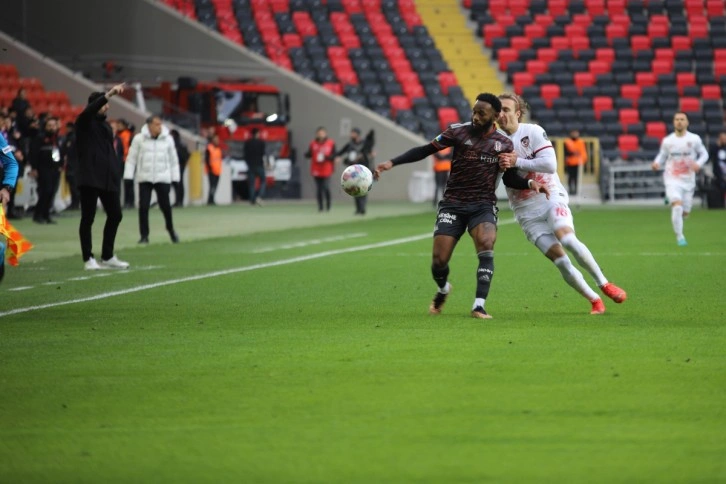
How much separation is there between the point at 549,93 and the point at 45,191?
22.5m

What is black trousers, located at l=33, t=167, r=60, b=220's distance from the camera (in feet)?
93.6

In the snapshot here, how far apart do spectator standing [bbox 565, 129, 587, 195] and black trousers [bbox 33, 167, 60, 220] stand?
57.1 ft

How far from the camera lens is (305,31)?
49.2m

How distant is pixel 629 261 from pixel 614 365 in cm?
977

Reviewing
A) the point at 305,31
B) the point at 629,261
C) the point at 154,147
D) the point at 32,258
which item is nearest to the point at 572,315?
the point at 629,261

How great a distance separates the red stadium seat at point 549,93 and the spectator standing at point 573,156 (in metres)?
5.02

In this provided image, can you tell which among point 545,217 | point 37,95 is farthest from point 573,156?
point 545,217

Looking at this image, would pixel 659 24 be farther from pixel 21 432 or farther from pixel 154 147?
pixel 21 432

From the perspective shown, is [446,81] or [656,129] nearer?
[656,129]

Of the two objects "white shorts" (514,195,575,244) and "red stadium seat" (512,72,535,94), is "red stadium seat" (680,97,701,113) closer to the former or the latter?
"red stadium seat" (512,72,535,94)

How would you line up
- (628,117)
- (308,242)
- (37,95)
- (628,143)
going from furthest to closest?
(628,117), (628,143), (37,95), (308,242)

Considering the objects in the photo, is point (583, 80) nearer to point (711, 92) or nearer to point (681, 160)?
point (711, 92)

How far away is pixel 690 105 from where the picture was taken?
47.0 metres

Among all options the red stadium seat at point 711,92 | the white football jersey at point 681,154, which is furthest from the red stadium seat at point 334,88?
the white football jersey at point 681,154
